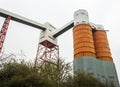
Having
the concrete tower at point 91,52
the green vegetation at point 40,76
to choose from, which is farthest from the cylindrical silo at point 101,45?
the green vegetation at point 40,76

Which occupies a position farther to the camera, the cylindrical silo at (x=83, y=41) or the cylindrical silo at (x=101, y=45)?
the cylindrical silo at (x=101, y=45)

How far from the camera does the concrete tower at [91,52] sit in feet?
77.6

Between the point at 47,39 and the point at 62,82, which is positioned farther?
the point at 47,39

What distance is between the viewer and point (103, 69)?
24688 mm

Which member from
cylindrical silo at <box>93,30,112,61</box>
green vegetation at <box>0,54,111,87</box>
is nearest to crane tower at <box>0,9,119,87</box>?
cylindrical silo at <box>93,30,112,61</box>

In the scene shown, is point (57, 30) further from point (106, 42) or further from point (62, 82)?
point (62, 82)

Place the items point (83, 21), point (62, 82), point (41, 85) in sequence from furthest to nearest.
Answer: point (83, 21), point (62, 82), point (41, 85)

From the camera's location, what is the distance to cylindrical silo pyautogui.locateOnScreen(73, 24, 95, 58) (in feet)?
81.2

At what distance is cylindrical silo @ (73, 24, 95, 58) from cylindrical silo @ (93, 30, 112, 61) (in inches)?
70.9

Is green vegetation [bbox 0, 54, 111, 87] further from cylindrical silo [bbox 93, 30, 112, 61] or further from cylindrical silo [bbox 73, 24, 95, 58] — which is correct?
cylindrical silo [bbox 93, 30, 112, 61]

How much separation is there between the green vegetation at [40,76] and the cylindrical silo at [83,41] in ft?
22.8

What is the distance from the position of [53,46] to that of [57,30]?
3097 millimetres

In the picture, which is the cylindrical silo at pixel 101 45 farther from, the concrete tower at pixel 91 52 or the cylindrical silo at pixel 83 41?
the cylindrical silo at pixel 83 41

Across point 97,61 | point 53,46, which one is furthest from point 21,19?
point 97,61
